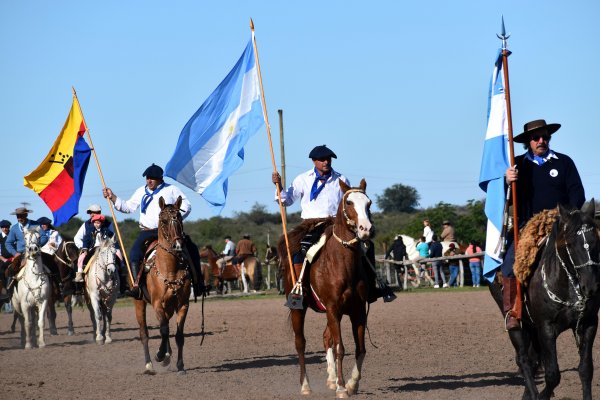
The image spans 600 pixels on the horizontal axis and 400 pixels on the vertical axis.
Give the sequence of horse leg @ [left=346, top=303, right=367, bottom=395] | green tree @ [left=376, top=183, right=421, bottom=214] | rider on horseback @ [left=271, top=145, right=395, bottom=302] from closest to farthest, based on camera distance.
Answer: horse leg @ [left=346, top=303, right=367, bottom=395] → rider on horseback @ [left=271, top=145, right=395, bottom=302] → green tree @ [left=376, top=183, right=421, bottom=214]

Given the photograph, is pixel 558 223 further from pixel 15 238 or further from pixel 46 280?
pixel 15 238

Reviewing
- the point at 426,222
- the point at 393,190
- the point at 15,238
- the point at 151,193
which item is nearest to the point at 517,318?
the point at 151,193

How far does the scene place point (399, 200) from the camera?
12938cm

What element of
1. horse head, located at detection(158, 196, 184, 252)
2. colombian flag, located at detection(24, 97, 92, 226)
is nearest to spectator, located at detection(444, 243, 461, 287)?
colombian flag, located at detection(24, 97, 92, 226)

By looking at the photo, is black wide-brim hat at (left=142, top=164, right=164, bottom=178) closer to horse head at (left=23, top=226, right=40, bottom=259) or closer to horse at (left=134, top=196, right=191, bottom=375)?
horse at (left=134, top=196, right=191, bottom=375)

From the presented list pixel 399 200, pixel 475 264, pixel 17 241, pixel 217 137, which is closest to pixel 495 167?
pixel 217 137

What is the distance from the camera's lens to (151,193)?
17188 mm

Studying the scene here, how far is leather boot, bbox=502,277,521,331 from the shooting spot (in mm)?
11797

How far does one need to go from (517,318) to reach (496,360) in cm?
461

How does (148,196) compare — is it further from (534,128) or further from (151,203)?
(534,128)

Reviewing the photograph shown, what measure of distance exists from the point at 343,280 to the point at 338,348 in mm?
800

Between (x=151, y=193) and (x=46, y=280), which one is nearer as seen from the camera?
(x=151, y=193)

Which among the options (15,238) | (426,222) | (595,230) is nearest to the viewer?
(595,230)

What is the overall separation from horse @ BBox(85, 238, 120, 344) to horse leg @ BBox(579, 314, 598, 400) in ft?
42.3
